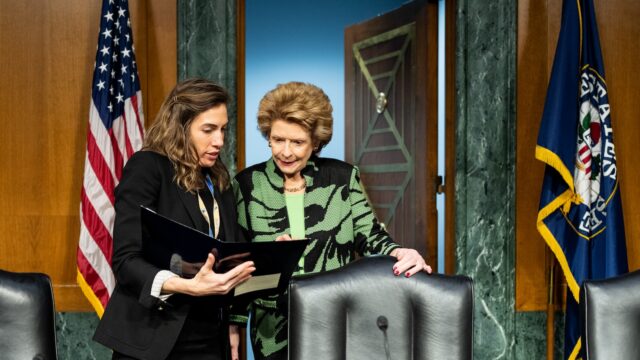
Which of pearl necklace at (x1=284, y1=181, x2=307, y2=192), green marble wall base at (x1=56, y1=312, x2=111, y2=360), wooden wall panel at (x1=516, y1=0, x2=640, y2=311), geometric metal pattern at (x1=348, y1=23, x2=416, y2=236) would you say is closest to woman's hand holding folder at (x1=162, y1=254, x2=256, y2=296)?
pearl necklace at (x1=284, y1=181, x2=307, y2=192)

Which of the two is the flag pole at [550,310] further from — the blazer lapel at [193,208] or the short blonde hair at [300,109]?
the blazer lapel at [193,208]

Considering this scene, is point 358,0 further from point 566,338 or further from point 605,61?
point 566,338

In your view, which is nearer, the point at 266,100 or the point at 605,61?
the point at 266,100

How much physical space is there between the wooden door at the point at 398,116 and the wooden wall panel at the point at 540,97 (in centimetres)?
51

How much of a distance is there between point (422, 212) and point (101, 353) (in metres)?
1.86

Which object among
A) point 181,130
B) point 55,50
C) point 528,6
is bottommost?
point 181,130

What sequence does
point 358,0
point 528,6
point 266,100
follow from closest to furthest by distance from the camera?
point 266,100
point 528,6
point 358,0

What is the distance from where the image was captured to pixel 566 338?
10.4ft

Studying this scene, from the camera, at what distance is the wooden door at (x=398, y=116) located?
3711 mm

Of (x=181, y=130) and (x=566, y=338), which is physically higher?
(x=181, y=130)

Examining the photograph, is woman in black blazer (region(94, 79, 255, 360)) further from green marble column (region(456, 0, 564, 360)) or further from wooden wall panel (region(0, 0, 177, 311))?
green marble column (region(456, 0, 564, 360))

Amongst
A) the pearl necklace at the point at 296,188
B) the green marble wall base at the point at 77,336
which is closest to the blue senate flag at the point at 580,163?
the pearl necklace at the point at 296,188

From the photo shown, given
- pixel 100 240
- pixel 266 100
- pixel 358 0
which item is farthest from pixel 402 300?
pixel 358 0

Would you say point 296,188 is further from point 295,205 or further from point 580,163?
point 580,163
